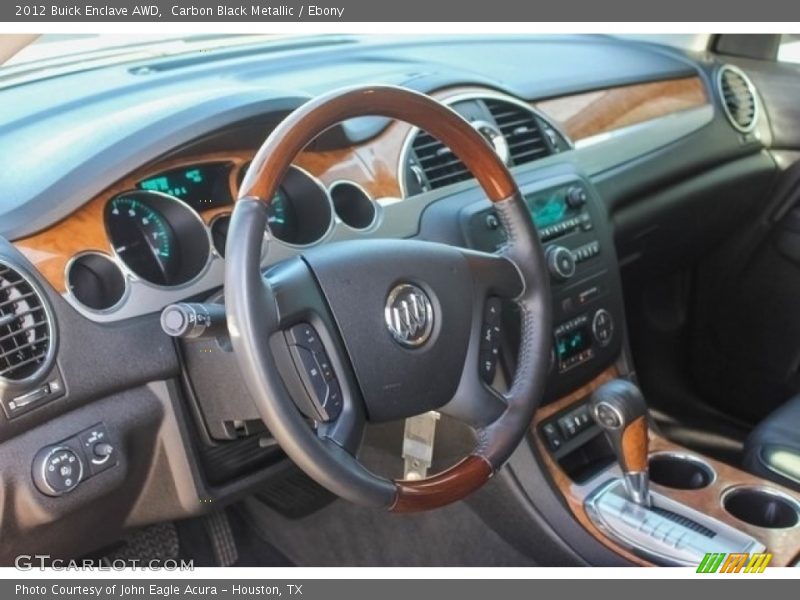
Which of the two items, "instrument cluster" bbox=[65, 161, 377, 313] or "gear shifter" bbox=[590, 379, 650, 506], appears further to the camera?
"gear shifter" bbox=[590, 379, 650, 506]

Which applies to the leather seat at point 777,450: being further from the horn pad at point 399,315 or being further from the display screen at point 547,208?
the horn pad at point 399,315

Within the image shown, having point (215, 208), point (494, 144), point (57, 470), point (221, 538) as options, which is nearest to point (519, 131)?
point (494, 144)

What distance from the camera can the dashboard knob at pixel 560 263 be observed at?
1.67 m

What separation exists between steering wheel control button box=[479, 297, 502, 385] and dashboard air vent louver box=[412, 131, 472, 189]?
367 millimetres

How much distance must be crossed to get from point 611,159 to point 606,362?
45cm

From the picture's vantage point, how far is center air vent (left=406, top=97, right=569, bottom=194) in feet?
5.34

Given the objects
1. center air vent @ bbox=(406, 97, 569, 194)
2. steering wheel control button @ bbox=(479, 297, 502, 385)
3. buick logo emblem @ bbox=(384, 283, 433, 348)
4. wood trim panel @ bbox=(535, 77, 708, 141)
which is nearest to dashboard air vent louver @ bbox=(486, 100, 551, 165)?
center air vent @ bbox=(406, 97, 569, 194)

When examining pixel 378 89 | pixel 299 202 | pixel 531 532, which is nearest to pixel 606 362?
pixel 531 532

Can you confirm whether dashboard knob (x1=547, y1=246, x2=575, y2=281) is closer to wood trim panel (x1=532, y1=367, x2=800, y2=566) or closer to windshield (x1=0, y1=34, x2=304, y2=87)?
wood trim panel (x1=532, y1=367, x2=800, y2=566)

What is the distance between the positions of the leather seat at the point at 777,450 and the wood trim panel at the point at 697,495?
23mm

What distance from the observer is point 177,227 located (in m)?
1.33

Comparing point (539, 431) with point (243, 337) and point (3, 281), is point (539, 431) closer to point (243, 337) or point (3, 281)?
point (243, 337)

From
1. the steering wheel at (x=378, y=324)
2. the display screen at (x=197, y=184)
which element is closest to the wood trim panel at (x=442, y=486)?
the steering wheel at (x=378, y=324)

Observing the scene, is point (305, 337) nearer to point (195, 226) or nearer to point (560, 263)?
point (195, 226)
